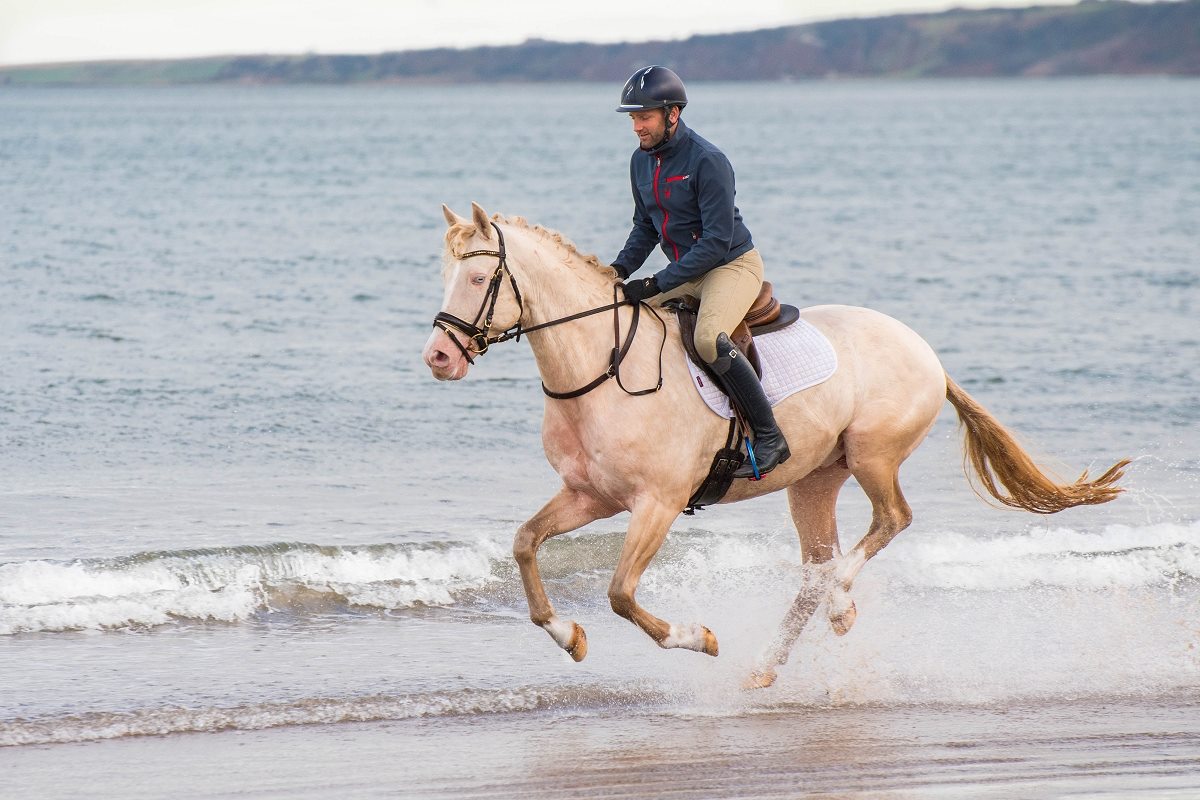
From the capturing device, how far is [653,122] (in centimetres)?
755

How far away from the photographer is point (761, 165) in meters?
76.8

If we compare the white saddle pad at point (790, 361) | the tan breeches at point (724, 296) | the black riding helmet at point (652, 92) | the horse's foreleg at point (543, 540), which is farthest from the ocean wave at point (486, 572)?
the black riding helmet at point (652, 92)

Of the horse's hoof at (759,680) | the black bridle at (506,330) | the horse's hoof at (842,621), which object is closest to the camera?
the black bridle at (506,330)

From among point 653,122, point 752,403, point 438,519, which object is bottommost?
point 438,519

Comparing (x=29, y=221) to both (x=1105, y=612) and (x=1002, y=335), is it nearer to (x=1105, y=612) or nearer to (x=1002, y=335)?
(x=1002, y=335)

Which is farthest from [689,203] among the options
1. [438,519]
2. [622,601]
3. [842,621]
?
[438,519]

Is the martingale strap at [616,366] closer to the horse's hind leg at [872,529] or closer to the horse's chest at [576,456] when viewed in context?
the horse's chest at [576,456]

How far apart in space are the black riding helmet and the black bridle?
988mm

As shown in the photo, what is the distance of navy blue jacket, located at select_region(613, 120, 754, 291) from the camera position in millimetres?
7648

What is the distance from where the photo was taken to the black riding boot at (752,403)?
7.77 metres

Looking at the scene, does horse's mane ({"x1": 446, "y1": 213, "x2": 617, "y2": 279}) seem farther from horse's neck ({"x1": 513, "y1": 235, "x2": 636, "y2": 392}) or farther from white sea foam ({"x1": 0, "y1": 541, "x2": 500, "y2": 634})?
white sea foam ({"x1": 0, "y1": 541, "x2": 500, "y2": 634})

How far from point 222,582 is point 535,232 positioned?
4.41m

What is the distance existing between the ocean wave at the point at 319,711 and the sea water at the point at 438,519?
0.07 ft

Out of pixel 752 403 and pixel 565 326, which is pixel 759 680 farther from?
pixel 565 326
